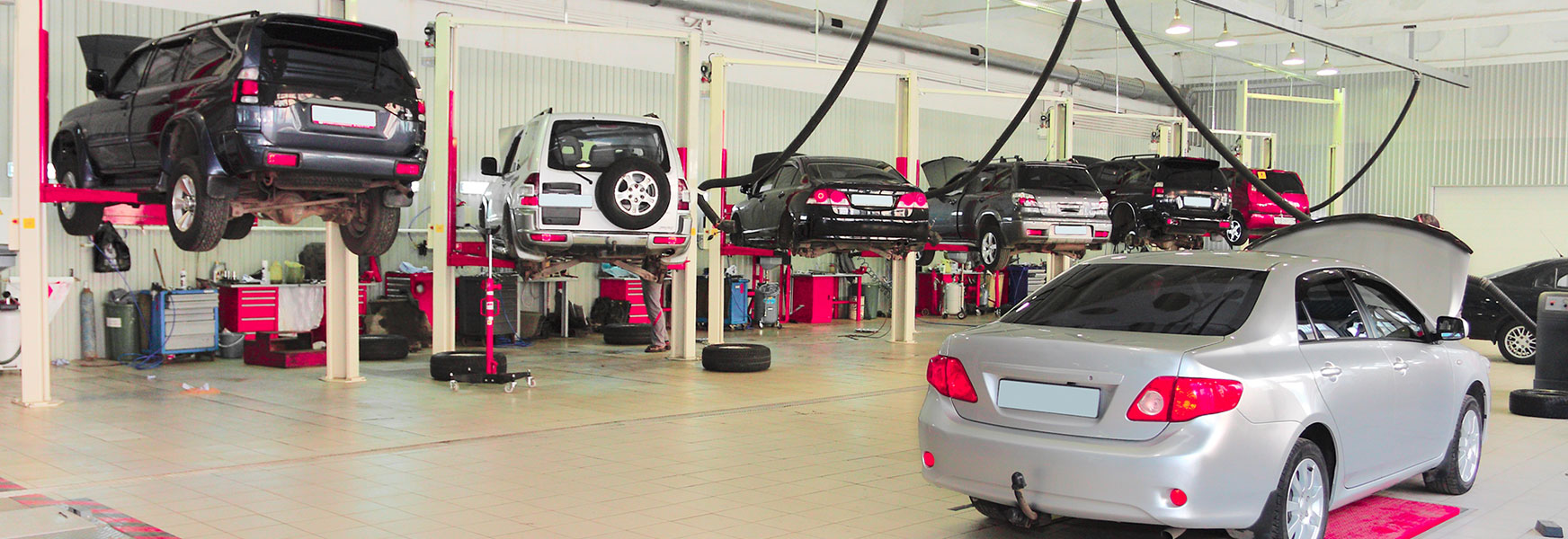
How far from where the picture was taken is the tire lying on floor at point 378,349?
11.9 metres

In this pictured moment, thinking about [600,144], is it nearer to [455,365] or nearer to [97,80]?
[455,365]

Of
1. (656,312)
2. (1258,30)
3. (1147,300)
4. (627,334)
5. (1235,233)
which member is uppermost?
(1258,30)

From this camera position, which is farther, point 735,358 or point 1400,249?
point 735,358

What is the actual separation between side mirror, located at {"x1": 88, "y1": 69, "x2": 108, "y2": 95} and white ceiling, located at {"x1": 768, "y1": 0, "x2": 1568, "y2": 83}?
921cm

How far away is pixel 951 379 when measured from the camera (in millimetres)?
4445

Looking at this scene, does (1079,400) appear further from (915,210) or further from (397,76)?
(915,210)

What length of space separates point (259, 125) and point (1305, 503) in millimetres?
6120

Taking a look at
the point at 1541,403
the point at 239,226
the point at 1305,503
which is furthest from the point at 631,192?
the point at 1541,403

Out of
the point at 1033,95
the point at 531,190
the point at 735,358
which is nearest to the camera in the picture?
the point at 1033,95

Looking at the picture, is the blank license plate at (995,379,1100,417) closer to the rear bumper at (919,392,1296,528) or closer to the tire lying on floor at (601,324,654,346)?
the rear bumper at (919,392,1296,528)

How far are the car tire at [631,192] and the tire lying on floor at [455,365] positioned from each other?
5.45 feet

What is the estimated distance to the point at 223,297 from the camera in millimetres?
11836

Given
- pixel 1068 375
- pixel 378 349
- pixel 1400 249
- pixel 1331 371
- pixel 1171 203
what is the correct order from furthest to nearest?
pixel 1171 203 < pixel 378 349 < pixel 1400 249 < pixel 1331 371 < pixel 1068 375

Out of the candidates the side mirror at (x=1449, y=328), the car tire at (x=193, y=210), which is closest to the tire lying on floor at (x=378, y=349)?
the car tire at (x=193, y=210)
